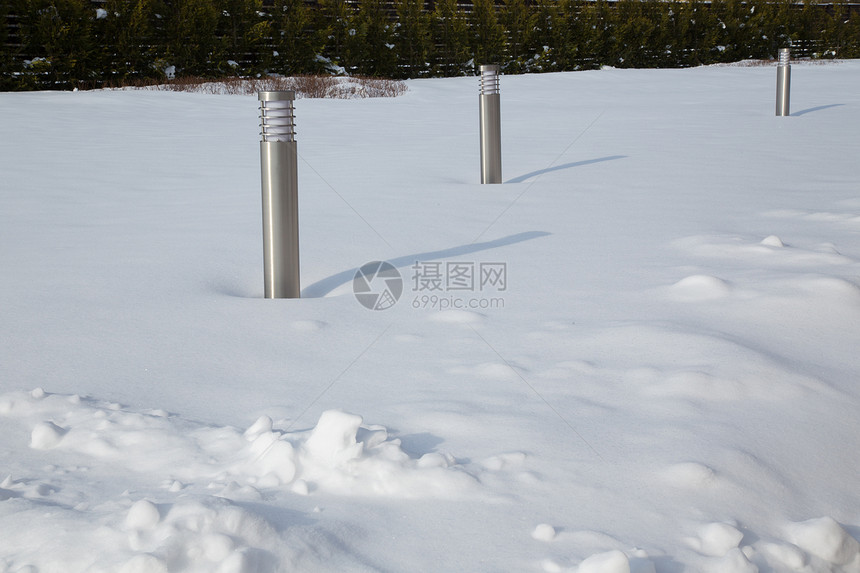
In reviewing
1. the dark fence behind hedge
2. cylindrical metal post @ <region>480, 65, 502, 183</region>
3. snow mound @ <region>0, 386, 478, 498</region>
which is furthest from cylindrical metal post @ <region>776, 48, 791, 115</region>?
the dark fence behind hedge

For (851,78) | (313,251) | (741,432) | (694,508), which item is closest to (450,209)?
(313,251)

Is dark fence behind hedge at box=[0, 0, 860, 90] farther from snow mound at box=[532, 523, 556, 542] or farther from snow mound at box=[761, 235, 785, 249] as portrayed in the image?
snow mound at box=[532, 523, 556, 542]

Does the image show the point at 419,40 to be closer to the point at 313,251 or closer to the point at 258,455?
the point at 313,251

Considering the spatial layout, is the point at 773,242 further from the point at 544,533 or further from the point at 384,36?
the point at 384,36

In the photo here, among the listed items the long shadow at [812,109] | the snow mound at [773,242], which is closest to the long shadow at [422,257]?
the snow mound at [773,242]

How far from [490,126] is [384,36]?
14.9 meters

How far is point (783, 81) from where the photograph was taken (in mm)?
10445

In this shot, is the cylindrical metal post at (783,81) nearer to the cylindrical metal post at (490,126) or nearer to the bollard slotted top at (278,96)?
the cylindrical metal post at (490,126)

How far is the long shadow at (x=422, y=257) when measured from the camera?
350cm

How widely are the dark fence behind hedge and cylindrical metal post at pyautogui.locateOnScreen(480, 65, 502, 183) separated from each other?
38.5 ft

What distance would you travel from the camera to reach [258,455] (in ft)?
6.11

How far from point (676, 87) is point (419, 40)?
7.18 m

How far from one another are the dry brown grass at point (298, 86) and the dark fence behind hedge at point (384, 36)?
1041 millimetres

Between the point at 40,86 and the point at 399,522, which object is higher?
the point at 40,86
